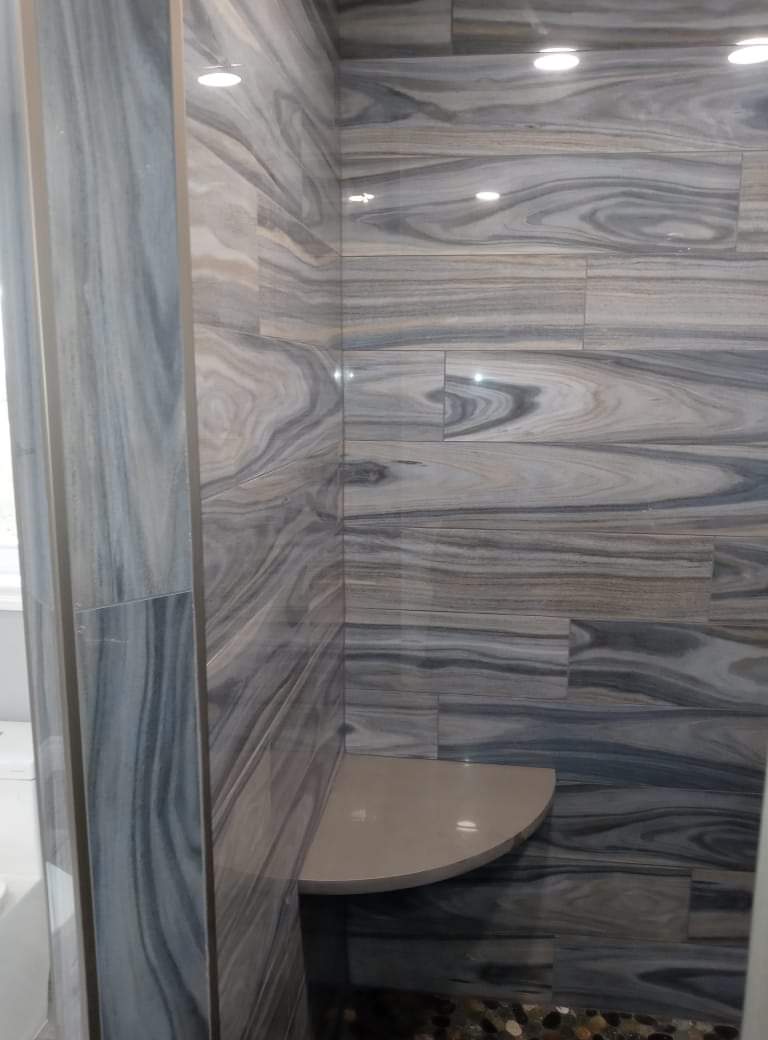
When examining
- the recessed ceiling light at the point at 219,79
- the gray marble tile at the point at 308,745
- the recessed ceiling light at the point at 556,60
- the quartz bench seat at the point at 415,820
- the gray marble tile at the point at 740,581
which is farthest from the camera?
the gray marble tile at the point at 740,581

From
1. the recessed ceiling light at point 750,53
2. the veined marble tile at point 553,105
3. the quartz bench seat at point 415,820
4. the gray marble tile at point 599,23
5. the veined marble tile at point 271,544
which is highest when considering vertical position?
the gray marble tile at point 599,23

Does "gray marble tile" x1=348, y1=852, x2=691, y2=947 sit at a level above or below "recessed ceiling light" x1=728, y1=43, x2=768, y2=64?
below

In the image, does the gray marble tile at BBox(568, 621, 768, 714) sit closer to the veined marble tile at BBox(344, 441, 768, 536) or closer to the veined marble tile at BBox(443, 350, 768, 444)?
the veined marble tile at BBox(344, 441, 768, 536)

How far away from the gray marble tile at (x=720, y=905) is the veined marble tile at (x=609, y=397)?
37.1 inches

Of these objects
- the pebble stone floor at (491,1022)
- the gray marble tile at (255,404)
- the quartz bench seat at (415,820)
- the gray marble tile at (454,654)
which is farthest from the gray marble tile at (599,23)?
the pebble stone floor at (491,1022)

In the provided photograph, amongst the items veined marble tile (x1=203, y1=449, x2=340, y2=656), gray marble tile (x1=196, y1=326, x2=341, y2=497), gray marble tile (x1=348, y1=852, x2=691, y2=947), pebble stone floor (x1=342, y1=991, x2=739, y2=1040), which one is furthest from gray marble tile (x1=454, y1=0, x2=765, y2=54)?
pebble stone floor (x1=342, y1=991, x2=739, y2=1040)

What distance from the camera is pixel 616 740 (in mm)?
1803

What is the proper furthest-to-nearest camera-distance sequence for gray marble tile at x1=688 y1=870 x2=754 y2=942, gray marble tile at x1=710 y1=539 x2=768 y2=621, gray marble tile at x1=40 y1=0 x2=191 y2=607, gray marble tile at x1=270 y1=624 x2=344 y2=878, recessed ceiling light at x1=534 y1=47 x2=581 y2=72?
gray marble tile at x1=688 y1=870 x2=754 y2=942, gray marble tile at x1=710 y1=539 x2=768 y2=621, recessed ceiling light at x1=534 y1=47 x2=581 y2=72, gray marble tile at x1=270 y1=624 x2=344 y2=878, gray marble tile at x1=40 y1=0 x2=191 y2=607

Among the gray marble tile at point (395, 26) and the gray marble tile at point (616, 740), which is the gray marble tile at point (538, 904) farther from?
the gray marble tile at point (395, 26)

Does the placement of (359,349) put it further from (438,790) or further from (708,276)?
(438,790)

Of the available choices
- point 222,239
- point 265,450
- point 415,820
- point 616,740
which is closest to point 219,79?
point 222,239

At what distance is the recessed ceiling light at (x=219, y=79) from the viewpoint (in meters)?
0.91

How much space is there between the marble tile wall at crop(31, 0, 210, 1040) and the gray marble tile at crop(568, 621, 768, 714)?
3.39ft

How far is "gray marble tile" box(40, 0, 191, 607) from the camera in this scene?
0.80 meters
